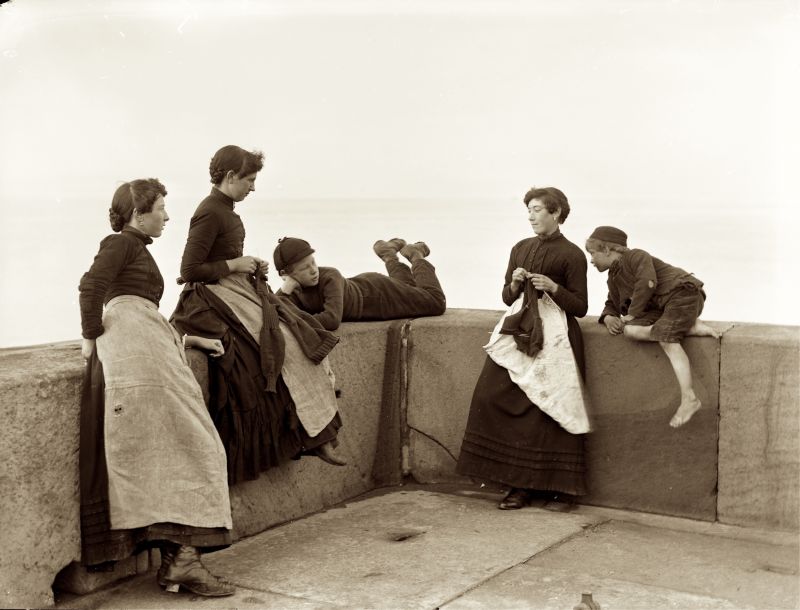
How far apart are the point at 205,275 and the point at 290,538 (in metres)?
1.29

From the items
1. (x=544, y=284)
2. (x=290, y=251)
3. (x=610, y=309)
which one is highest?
(x=290, y=251)

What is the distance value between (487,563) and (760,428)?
151 centimetres

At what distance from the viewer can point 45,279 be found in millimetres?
8633

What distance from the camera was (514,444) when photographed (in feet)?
17.6

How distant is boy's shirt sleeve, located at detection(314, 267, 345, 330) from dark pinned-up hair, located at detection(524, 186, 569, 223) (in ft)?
3.67

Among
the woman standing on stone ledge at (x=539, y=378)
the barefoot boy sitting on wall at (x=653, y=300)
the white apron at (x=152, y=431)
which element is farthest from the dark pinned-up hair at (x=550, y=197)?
the white apron at (x=152, y=431)

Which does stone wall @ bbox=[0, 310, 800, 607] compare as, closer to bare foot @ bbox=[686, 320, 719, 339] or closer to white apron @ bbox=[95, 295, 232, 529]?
bare foot @ bbox=[686, 320, 719, 339]

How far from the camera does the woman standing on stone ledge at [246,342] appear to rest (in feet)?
15.1

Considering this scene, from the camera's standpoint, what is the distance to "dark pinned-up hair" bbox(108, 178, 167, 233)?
3971mm

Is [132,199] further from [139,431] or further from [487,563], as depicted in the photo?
[487,563]

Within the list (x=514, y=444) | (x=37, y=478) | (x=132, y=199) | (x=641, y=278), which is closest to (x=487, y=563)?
(x=514, y=444)

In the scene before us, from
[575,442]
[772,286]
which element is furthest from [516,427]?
[772,286]

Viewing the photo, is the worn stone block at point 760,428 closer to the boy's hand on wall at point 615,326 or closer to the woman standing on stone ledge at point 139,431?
the boy's hand on wall at point 615,326

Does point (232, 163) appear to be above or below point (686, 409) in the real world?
above
